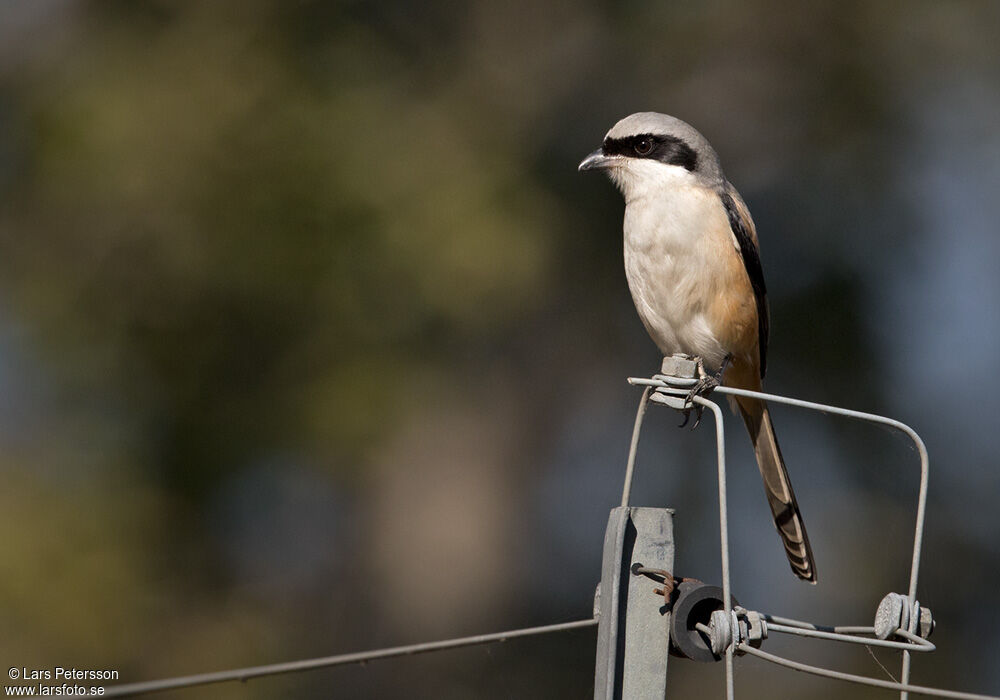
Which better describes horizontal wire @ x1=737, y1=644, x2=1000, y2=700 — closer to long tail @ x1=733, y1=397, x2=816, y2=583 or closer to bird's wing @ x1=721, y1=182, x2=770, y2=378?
long tail @ x1=733, y1=397, x2=816, y2=583

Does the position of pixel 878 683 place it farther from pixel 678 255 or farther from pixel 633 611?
pixel 678 255

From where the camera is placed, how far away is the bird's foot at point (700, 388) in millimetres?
2413

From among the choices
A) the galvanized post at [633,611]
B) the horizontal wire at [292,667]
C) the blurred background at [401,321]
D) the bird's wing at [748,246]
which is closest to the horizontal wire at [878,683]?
the galvanized post at [633,611]

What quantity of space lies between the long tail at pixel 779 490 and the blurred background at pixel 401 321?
295cm

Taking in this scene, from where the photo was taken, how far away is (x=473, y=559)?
319 inches

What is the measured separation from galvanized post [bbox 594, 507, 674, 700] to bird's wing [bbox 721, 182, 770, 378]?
1.94 meters

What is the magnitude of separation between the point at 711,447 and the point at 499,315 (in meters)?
1.71

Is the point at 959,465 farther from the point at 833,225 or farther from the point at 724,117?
the point at 724,117

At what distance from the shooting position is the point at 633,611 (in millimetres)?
1870

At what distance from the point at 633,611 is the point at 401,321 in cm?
550

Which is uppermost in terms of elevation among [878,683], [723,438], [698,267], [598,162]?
[598,162]

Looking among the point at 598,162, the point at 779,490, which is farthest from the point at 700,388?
the point at 598,162

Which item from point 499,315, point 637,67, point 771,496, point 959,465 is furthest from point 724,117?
point 771,496

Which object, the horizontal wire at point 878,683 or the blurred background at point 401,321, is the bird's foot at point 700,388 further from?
the blurred background at point 401,321
